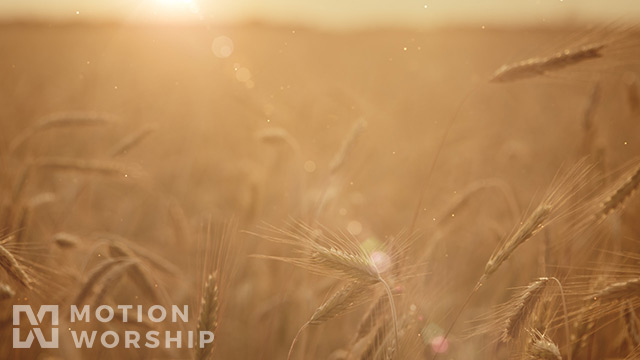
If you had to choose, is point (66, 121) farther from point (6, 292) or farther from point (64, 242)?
point (6, 292)

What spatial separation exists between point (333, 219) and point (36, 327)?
4.64 ft

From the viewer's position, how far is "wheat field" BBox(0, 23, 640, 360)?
3.89ft

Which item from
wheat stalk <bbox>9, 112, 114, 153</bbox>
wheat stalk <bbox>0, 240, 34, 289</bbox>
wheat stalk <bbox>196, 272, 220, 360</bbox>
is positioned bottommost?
wheat stalk <bbox>196, 272, 220, 360</bbox>

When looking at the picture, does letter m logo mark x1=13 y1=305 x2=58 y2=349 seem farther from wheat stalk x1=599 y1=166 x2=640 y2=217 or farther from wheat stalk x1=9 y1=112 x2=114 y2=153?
wheat stalk x1=599 y1=166 x2=640 y2=217

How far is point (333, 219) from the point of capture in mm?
2531

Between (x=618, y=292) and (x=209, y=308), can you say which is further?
(x=618, y=292)

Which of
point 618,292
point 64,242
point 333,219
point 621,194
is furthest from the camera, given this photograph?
point 333,219

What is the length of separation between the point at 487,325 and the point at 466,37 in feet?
54.3

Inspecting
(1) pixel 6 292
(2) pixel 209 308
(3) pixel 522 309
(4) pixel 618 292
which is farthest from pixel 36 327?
(4) pixel 618 292

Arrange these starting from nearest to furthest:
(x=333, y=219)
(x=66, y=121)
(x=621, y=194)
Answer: (x=621, y=194)
(x=66, y=121)
(x=333, y=219)

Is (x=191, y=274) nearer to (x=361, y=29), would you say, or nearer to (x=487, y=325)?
(x=487, y=325)

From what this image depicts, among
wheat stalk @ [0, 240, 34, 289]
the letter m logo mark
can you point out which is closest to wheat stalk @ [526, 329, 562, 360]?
wheat stalk @ [0, 240, 34, 289]

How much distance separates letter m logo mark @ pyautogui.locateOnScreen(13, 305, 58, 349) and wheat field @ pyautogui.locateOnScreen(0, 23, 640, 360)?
2cm

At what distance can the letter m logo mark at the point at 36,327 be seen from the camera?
1.45 metres
